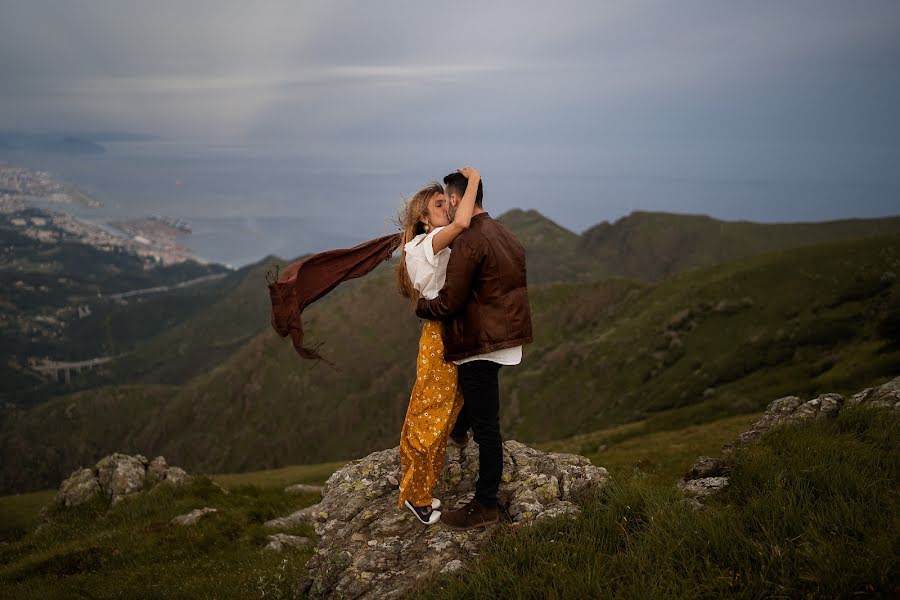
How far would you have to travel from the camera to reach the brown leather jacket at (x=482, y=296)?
5820 millimetres

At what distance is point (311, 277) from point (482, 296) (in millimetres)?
2741

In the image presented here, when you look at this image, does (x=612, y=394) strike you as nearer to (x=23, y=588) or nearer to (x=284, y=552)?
(x=284, y=552)

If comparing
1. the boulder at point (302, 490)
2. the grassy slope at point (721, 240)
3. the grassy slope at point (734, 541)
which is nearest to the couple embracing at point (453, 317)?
the grassy slope at point (734, 541)

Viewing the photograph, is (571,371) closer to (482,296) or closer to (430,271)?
(482,296)

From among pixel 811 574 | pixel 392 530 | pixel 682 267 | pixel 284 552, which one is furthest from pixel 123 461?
pixel 682 267

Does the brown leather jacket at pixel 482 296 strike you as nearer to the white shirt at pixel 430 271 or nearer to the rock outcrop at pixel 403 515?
the white shirt at pixel 430 271

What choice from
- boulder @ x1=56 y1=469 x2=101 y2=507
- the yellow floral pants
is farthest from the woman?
boulder @ x1=56 y1=469 x2=101 y2=507

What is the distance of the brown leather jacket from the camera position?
5820 mm

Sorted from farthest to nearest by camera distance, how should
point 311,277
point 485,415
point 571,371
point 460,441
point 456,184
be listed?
point 571,371, point 460,441, point 311,277, point 485,415, point 456,184

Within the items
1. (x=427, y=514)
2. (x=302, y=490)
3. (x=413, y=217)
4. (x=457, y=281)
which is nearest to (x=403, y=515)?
(x=427, y=514)

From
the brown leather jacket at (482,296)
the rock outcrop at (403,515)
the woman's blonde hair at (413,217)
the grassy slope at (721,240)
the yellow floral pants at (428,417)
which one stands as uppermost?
the grassy slope at (721,240)

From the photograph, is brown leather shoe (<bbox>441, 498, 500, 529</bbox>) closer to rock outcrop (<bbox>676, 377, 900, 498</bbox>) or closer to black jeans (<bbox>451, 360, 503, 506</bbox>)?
black jeans (<bbox>451, 360, 503, 506</bbox>)

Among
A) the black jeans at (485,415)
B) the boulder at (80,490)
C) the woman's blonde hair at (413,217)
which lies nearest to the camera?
the black jeans at (485,415)

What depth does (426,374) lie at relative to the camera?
6621mm
